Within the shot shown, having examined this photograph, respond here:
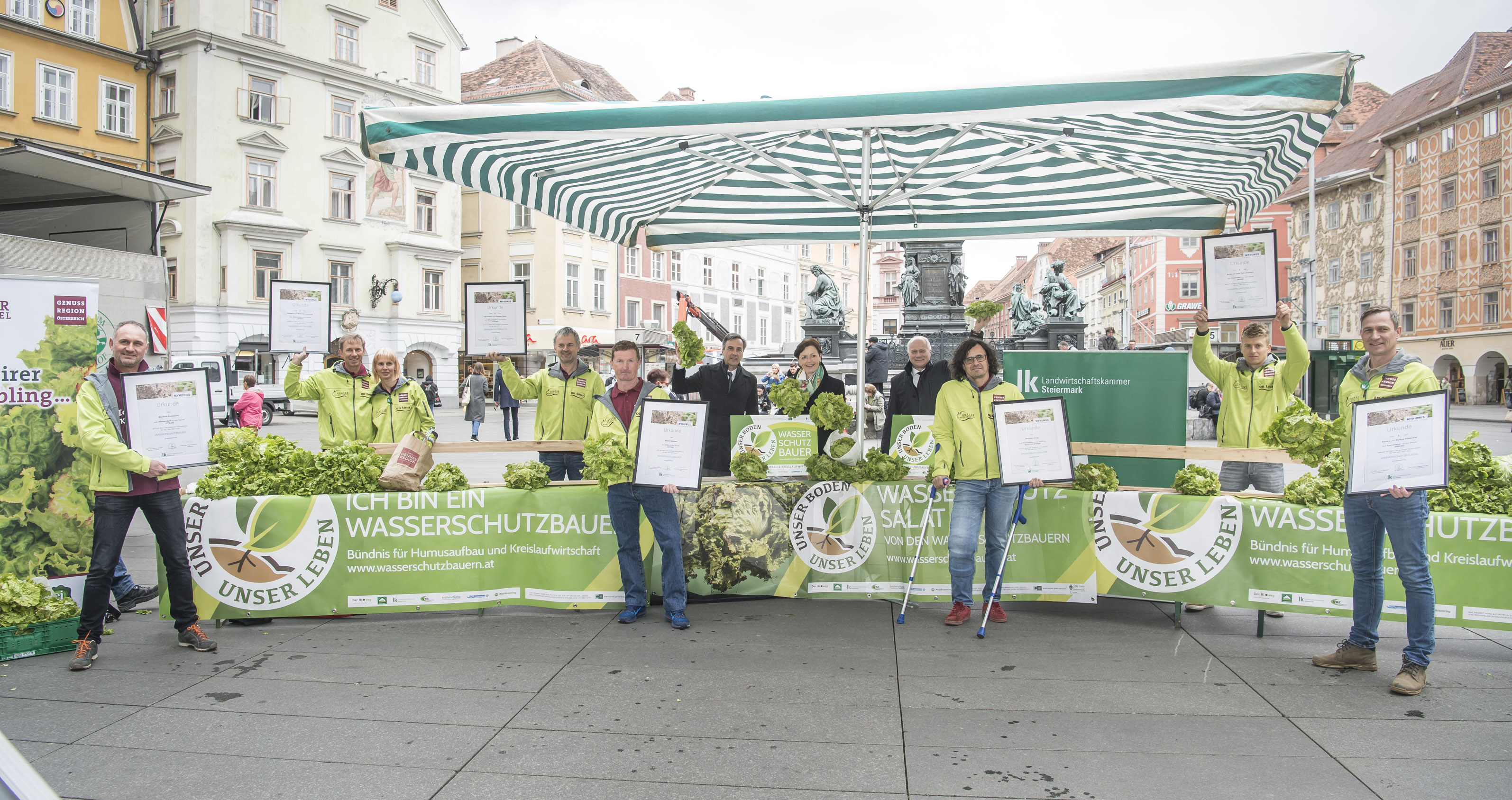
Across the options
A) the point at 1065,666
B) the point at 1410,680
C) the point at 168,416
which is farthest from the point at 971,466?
the point at 168,416

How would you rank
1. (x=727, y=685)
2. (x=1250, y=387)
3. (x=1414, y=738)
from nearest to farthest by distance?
1. (x=1414, y=738)
2. (x=727, y=685)
3. (x=1250, y=387)

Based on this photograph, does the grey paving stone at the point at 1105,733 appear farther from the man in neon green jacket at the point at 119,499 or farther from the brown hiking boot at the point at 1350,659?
the man in neon green jacket at the point at 119,499

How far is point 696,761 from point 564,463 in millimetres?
3484

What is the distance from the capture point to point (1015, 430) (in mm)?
5160

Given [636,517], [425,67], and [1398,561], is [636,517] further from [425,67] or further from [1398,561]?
[425,67]

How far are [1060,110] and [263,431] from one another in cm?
2143

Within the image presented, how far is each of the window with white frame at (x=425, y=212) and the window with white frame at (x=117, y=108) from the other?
31.1ft

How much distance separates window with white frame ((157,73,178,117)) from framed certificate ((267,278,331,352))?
30.9m

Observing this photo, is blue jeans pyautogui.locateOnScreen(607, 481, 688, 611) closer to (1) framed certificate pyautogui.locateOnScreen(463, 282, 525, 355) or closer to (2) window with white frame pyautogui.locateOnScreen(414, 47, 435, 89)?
(1) framed certificate pyautogui.locateOnScreen(463, 282, 525, 355)

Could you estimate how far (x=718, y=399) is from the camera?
7.12m

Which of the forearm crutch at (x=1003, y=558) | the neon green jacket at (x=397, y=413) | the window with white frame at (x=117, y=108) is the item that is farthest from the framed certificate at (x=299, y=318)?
the window with white frame at (x=117, y=108)

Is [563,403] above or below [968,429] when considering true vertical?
above

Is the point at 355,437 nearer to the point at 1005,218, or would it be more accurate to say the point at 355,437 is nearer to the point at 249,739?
the point at 249,739

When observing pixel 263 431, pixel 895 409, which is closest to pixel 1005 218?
pixel 895 409
